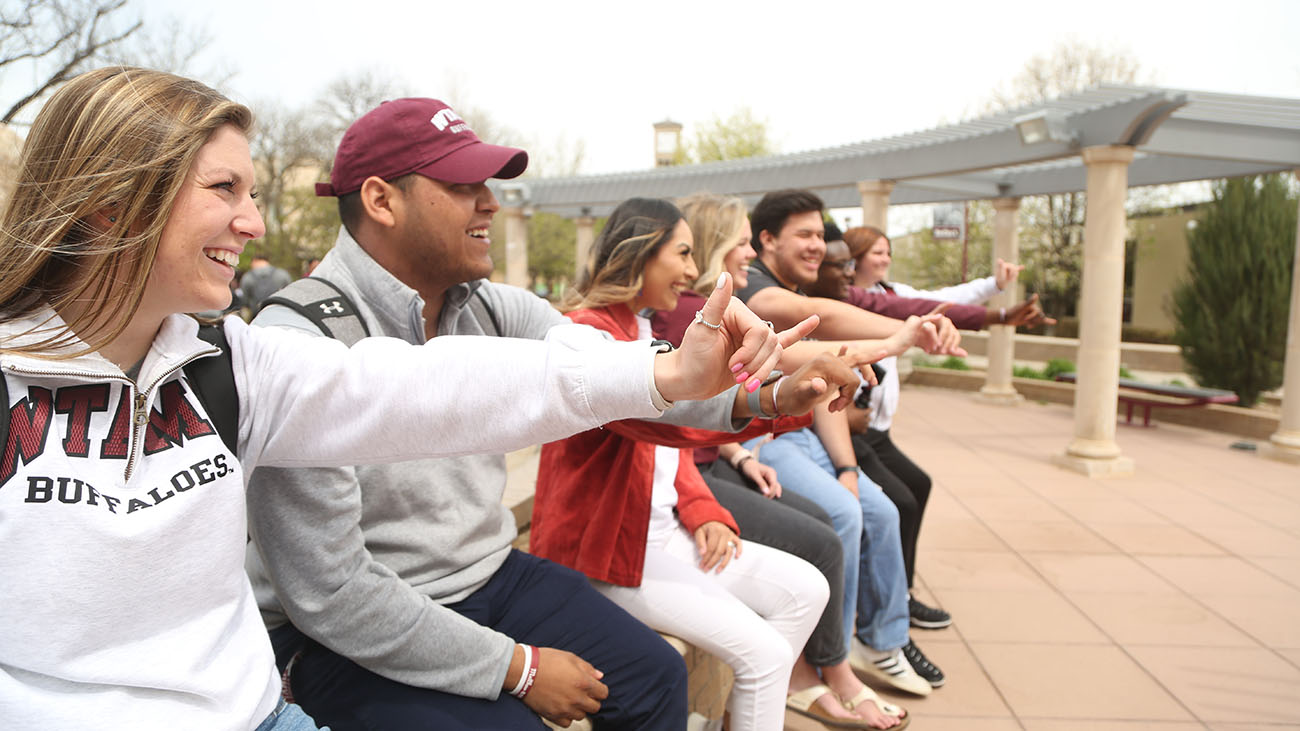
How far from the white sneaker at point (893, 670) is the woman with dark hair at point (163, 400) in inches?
108

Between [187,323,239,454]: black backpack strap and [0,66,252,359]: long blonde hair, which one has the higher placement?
[0,66,252,359]: long blonde hair

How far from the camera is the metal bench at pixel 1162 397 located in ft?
34.2

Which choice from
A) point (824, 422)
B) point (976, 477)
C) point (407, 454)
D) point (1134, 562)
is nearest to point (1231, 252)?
point (976, 477)

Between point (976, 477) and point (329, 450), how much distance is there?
23.7ft

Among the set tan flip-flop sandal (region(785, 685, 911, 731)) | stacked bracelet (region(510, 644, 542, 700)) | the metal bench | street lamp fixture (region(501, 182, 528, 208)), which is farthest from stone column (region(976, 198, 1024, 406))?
stacked bracelet (region(510, 644, 542, 700))

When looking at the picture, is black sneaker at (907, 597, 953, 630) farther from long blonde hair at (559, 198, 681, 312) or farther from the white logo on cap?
the white logo on cap

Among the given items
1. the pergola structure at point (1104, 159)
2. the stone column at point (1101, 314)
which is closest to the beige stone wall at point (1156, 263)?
the pergola structure at point (1104, 159)

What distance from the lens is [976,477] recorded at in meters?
7.69

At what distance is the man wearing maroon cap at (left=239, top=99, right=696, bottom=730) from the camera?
1.64 meters

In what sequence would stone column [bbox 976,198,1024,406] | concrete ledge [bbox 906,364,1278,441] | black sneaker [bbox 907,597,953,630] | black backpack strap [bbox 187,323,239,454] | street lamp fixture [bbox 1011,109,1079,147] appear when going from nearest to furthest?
black backpack strap [bbox 187,323,239,454]
black sneaker [bbox 907,597,953,630]
street lamp fixture [bbox 1011,109,1079,147]
concrete ledge [bbox 906,364,1278,441]
stone column [bbox 976,198,1024,406]

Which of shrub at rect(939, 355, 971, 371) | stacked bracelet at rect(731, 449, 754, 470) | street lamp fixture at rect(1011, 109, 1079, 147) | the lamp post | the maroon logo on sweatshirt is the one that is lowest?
shrub at rect(939, 355, 971, 371)

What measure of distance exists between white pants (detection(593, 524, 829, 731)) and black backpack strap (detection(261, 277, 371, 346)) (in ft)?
3.65

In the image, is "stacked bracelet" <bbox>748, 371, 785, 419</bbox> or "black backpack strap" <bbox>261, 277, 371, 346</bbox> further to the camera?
"stacked bracelet" <bbox>748, 371, 785, 419</bbox>

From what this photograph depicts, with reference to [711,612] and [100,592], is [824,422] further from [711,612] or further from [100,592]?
[100,592]
